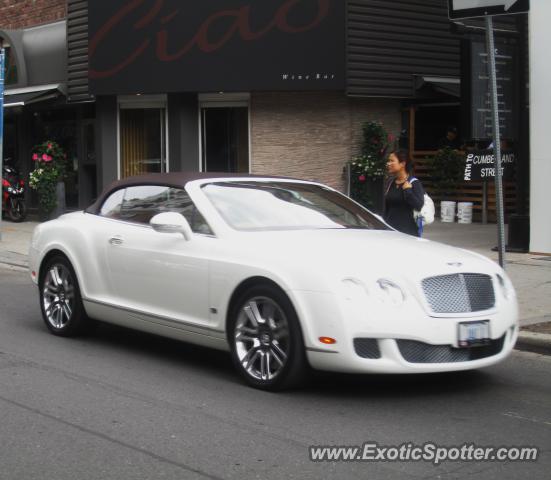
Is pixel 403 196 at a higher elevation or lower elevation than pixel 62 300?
higher

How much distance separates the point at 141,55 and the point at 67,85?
2.49 meters

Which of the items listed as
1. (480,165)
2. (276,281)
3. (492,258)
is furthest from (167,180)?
(492,258)

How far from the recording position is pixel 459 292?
640 cm

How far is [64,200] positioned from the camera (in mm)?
20938

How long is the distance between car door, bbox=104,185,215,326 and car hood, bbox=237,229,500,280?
559 millimetres

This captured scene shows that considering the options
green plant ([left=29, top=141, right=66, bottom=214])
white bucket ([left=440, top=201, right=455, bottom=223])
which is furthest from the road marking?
green plant ([left=29, top=141, right=66, bottom=214])

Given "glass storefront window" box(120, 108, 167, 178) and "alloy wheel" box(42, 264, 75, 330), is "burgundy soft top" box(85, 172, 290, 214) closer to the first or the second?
"alloy wheel" box(42, 264, 75, 330)

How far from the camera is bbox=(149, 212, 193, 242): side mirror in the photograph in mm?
7184

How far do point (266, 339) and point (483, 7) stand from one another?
4.19 metres

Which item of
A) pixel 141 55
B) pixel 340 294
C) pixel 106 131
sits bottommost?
pixel 340 294

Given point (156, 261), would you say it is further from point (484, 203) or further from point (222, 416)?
point (484, 203)

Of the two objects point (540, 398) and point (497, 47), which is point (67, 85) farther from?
point (540, 398)

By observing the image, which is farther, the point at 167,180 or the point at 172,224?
the point at 167,180

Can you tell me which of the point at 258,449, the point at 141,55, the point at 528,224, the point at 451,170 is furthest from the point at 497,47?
the point at 258,449
